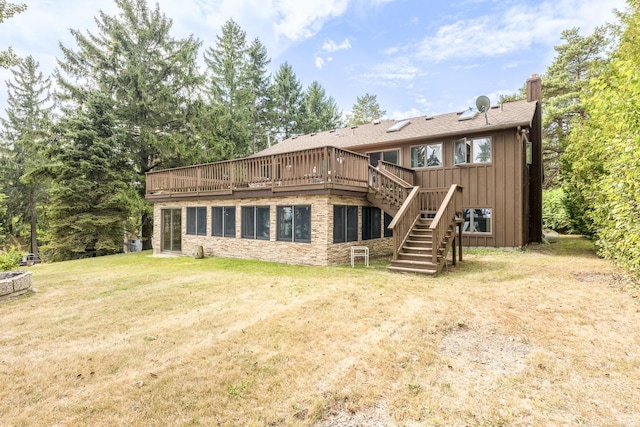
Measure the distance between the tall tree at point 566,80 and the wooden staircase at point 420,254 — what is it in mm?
20710

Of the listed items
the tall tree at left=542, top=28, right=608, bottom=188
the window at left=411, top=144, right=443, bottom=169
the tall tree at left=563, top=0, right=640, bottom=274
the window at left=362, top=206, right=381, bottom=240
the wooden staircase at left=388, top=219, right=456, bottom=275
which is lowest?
the wooden staircase at left=388, top=219, right=456, bottom=275

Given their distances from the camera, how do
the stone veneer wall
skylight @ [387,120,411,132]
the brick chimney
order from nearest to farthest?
1. the stone veneer wall
2. the brick chimney
3. skylight @ [387,120,411,132]

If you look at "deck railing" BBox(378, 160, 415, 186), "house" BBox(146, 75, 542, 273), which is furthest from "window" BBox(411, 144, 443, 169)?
"deck railing" BBox(378, 160, 415, 186)

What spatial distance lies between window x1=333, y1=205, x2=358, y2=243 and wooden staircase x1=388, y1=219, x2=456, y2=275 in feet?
6.97

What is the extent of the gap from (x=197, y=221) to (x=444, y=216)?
992 centimetres

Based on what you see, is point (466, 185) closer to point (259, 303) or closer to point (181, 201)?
point (259, 303)

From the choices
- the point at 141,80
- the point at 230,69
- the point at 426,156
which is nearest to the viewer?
the point at 426,156

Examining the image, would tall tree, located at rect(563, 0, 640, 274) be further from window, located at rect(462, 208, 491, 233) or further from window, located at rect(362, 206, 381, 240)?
window, located at rect(362, 206, 381, 240)

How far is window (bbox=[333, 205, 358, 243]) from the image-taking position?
10.2 metres

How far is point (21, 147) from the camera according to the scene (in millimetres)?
25453

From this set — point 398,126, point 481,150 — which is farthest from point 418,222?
point 398,126

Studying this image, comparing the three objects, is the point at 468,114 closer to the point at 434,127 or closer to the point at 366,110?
the point at 434,127

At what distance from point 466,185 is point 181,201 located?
1233cm

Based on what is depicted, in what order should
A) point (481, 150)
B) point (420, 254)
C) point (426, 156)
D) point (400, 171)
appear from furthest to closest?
point (426, 156)
point (400, 171)
point (481, 150)
point (420, 254)
